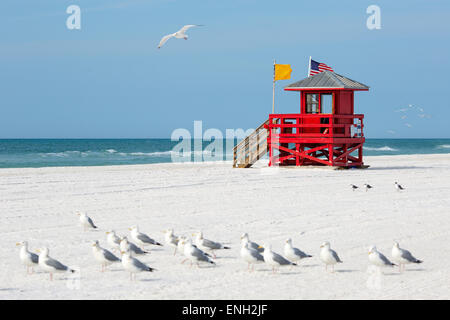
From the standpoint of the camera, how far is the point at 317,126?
27609mm

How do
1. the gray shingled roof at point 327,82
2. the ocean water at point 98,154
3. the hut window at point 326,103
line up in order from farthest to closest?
the ocean water at point 98,154
the hut window at point 326,103
the gray shingled roof at point 327,82

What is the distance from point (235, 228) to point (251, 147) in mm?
18657

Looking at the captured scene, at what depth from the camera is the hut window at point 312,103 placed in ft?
93.4

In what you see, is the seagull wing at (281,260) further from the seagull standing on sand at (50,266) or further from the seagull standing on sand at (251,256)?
the seagull standing on sand at (50,266)

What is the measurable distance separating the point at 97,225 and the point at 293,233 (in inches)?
148

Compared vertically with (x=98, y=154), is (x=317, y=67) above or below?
above

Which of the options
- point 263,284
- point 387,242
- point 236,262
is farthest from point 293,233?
point 263,284

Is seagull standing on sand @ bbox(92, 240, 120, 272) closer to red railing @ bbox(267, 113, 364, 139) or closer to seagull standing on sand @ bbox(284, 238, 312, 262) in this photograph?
seagull standing on sand @ bbox(284, 238, 312, 262)

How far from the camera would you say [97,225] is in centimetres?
1308

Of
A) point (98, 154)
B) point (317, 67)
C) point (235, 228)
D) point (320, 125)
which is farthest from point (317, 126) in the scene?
point (98, 154)

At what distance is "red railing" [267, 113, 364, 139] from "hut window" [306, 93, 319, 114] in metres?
0.49

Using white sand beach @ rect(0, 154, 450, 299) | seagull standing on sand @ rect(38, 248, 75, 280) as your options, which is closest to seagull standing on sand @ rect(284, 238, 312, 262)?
white sand beach @ rect(0, 154, 450, 299)

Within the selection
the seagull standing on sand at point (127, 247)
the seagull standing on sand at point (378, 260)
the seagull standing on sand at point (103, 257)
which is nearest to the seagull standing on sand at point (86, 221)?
the seagull standing on sand at point (127, 247)

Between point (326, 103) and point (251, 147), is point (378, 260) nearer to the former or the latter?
point (326, 103)
